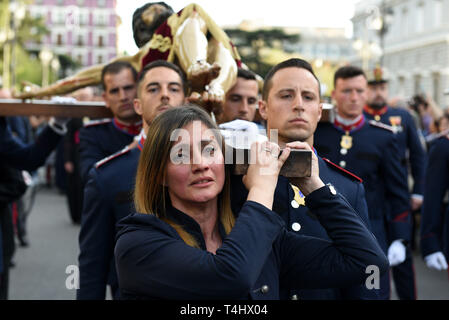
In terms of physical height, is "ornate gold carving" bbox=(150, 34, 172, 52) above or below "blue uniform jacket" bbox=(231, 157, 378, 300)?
above

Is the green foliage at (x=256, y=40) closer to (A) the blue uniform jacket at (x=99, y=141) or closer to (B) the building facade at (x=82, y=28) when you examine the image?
(A) the blue uniform jacket at (x=99, y=141)

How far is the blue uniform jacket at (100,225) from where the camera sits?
2986 millimetres

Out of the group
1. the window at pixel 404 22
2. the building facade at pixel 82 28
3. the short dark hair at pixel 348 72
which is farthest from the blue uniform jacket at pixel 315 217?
the building facade at pixel 82 28

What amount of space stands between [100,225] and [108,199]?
132mm

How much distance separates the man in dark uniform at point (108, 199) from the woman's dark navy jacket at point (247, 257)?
1067 mm

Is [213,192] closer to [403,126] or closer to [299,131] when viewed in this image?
[299,131]

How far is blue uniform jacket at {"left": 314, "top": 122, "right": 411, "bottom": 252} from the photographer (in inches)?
176

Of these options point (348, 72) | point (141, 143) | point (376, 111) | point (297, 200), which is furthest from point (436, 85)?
point (297, 200)

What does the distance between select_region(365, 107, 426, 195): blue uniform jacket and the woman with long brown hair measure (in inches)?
164

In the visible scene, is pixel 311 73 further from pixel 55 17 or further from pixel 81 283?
pixel 55 17

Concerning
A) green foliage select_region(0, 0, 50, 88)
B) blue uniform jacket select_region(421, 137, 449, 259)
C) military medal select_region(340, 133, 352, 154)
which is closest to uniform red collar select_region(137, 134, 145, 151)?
military medal select_region(340, 133, 352, 154)

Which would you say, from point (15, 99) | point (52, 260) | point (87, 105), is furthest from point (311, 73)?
point (52, 260)

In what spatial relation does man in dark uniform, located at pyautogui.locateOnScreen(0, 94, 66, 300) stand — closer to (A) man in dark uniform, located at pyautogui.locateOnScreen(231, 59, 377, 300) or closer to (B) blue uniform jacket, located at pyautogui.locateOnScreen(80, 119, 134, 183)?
(B) blue uniform jacket, located at pyautogui.locateOnScreen(80, 119, 134, 183)
